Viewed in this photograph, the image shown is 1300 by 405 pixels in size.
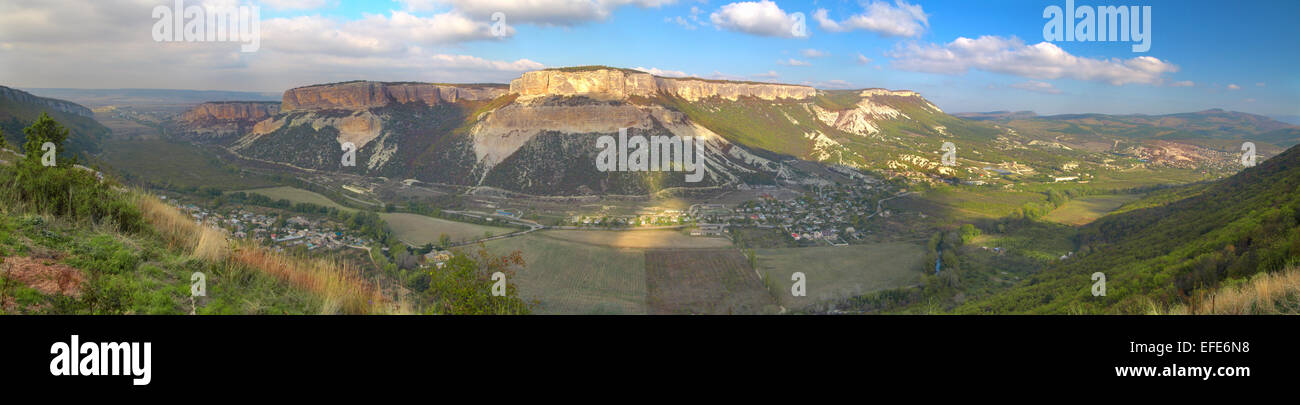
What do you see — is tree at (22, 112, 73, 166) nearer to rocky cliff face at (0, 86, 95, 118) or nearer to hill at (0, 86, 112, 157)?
hill at (0, 86, 112, 157)

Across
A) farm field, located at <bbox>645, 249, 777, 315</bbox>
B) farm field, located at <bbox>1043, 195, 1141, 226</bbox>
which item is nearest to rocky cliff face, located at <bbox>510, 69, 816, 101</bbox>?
farm field, located at <bbox>645, 249, 777, 315</bbox>

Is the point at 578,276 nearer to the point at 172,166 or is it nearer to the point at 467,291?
the point at 467,291

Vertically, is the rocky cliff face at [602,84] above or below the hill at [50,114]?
above

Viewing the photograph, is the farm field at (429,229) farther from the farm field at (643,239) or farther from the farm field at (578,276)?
the farm field at (643,239)

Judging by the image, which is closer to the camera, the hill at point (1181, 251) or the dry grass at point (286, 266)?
the dry grass at point (286, 266)

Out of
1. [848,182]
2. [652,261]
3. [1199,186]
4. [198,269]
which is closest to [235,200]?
[652,261]

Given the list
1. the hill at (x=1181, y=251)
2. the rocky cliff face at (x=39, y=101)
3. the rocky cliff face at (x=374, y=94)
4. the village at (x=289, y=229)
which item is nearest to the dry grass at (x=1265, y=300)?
the hill at (x=1181, y=251)
